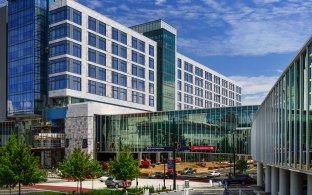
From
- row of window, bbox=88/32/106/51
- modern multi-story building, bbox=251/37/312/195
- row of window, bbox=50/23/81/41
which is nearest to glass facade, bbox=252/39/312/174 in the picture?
modern multi-story building, bbox=251/37/312/195

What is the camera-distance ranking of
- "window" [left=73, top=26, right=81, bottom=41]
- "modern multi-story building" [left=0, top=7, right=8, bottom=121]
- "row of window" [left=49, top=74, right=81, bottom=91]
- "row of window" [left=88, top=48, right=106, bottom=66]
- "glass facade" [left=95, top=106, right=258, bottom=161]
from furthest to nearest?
"modern multi-story building" [left=0, top=7, right=8, bottom=121] < "row of window" [left=88, top=48, right=106, bottom=66] < "window" [left=73, top=26, right=81, bottom=41] < "row of window" [left=49, top=74, right=81, bottom=91] < "glass facade" [left=95, top=106, right=258, bottom=161]

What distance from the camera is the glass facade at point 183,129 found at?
103250 mm

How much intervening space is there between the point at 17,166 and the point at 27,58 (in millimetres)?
77335

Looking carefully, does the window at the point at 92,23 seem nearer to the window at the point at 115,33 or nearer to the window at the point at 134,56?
the window at the point at 115,33

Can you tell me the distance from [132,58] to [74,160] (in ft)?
279

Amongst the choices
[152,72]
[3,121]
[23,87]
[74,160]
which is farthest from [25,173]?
[152,72]

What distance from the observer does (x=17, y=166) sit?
141 ft

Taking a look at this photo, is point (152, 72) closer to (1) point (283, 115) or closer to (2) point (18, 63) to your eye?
(2) point (18, 63)

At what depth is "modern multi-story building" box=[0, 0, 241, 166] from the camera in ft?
363

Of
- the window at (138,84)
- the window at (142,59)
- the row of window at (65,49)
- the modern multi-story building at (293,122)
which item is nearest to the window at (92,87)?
the row of window at (65,49)

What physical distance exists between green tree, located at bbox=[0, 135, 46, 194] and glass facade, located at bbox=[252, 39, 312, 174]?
876 inches

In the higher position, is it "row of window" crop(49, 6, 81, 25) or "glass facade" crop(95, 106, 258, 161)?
"row of window" crop(49, 6, 81, 25)

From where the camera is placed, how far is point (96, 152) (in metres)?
110

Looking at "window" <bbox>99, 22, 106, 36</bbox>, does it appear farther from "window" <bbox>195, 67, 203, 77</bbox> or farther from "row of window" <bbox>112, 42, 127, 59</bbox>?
"window" <bbox>195, 67, 203, 77</bbox>
